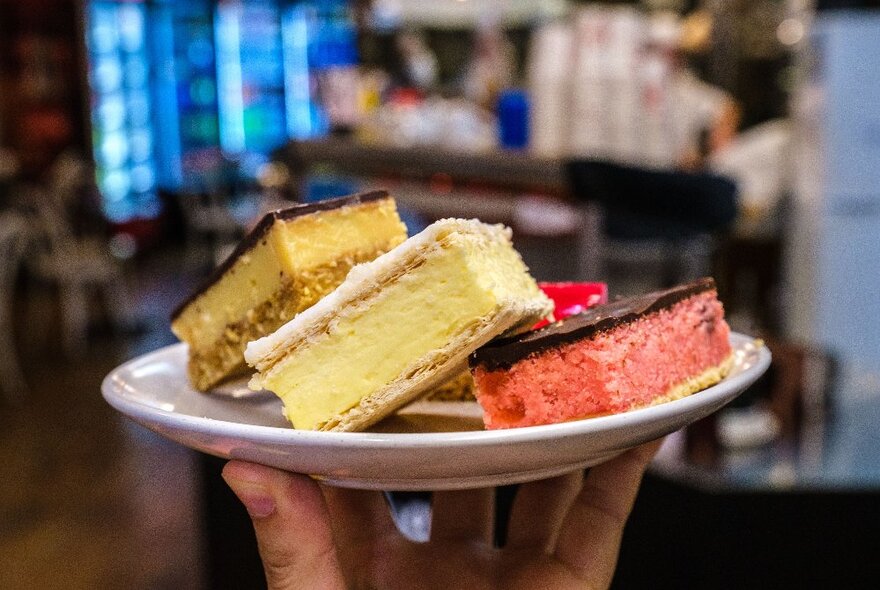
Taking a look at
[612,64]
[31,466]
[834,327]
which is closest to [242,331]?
[612,64]

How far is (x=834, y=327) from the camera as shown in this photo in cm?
482

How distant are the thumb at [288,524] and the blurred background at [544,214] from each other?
16.0 inches

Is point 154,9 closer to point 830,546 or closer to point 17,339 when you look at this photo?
point 17,339

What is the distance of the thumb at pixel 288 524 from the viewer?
2.51 ft

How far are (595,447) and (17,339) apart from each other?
7.52 metres

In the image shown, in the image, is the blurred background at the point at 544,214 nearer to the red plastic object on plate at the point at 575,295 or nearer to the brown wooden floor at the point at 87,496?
the brown wooden floor at the point at 87,496

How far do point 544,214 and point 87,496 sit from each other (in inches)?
102

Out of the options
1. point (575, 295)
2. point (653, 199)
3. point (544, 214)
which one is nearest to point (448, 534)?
point (575, 295)

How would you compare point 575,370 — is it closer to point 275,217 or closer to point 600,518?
point 600,518

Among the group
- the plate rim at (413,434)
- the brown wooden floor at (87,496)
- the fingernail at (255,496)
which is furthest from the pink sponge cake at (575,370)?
the brown wooden floor at (87,496)

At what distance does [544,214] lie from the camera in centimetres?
294

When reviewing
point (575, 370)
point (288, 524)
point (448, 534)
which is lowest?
point (448, 534)

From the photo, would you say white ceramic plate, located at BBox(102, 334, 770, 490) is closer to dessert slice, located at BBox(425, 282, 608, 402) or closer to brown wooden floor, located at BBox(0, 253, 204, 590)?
dessert slice, located at BBox(425, 282, 608, 402)

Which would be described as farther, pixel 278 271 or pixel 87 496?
pixel 87 496
